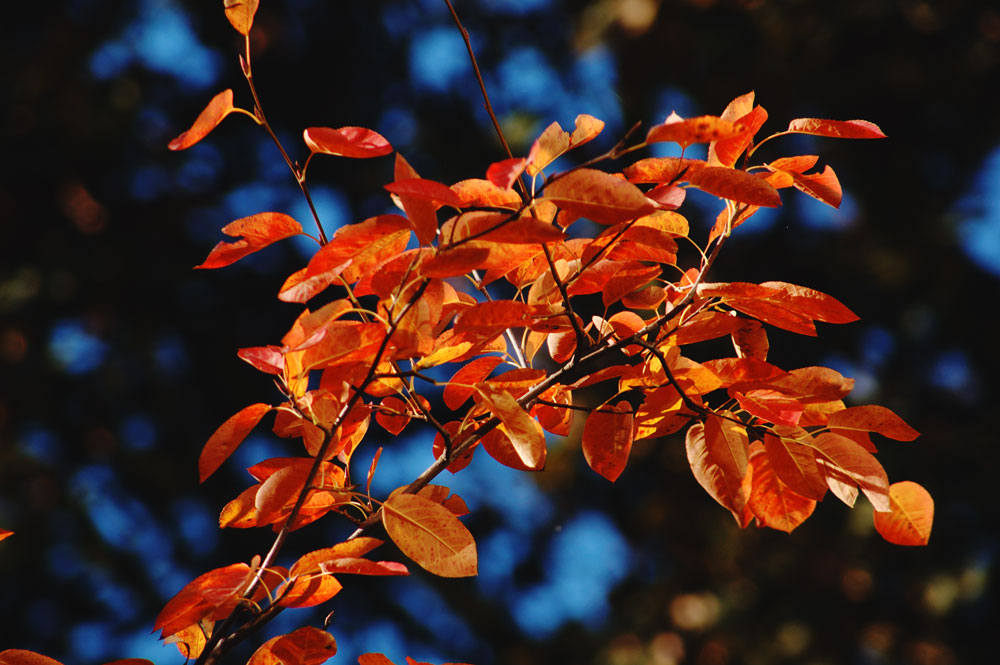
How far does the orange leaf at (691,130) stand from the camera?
365mm

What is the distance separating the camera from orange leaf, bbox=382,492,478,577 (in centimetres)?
43

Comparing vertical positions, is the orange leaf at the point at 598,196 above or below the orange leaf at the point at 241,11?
below

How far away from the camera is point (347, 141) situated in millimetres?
468

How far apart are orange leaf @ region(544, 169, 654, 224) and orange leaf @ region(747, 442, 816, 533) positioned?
26 cm

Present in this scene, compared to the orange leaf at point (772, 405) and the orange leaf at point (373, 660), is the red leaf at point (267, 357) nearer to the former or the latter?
the orange leaf at point (373, 660)

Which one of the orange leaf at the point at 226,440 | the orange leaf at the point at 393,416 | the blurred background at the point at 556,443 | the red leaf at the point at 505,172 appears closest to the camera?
the red leaf at the point at 505,172

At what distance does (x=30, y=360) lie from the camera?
9.30 feet

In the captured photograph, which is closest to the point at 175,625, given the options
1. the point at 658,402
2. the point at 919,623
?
the point at 658,402

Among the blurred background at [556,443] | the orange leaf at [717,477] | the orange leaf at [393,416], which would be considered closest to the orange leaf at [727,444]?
A: the orange leaf at [717,477]

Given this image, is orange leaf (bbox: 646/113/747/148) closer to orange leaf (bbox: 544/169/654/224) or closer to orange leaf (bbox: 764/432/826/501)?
orange leaf (bbox: 544/169/654/224)

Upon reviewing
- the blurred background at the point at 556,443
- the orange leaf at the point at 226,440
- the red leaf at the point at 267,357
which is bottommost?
the blurred background at the point at 556,443

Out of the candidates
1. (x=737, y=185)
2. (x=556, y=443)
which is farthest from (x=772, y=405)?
(x=556, y=443)

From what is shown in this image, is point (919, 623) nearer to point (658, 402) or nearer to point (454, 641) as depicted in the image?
point (454, 641)

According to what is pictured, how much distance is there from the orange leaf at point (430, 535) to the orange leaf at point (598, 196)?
→ 0.19 meters
